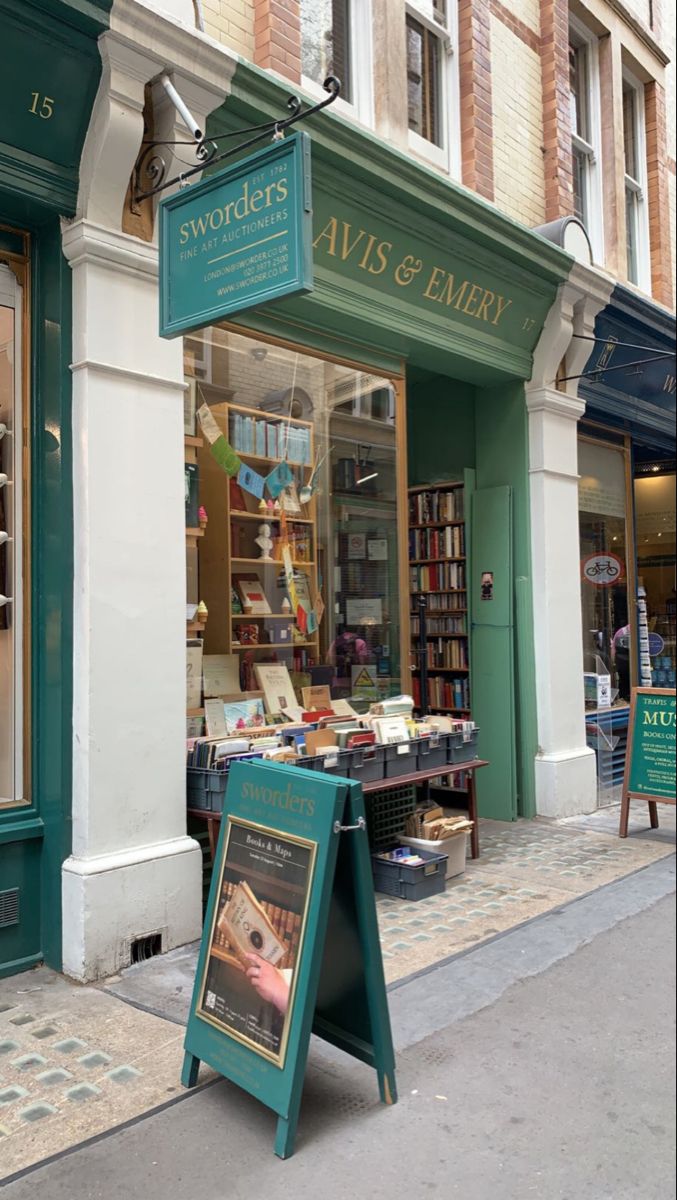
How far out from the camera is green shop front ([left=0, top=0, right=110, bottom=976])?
Result: 4594mm

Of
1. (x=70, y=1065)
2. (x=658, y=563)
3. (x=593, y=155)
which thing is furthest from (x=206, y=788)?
(x=593, y=155)

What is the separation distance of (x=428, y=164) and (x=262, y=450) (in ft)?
9.84

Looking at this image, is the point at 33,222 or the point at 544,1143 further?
the point at 33,222

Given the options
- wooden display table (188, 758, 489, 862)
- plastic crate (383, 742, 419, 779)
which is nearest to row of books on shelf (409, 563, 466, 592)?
wooden display table (188, 758, 489, 862)

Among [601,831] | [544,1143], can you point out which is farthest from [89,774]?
[601,831]

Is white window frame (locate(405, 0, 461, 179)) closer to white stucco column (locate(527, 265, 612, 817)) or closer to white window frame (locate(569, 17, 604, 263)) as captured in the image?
white stucco column (locate(527, 265, 612, 817))

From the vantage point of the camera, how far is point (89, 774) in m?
4.57

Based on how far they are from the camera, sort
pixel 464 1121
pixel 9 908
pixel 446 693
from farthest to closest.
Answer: pixel 446 693 < pixel 9 908 < pixel 464 1121

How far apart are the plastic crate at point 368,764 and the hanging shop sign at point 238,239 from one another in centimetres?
283

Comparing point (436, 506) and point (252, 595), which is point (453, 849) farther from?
point (436, 506)

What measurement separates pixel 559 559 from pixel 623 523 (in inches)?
87.7

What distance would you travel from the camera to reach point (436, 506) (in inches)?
353

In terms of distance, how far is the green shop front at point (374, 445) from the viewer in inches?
232

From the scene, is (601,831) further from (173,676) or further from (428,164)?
(428,164)
